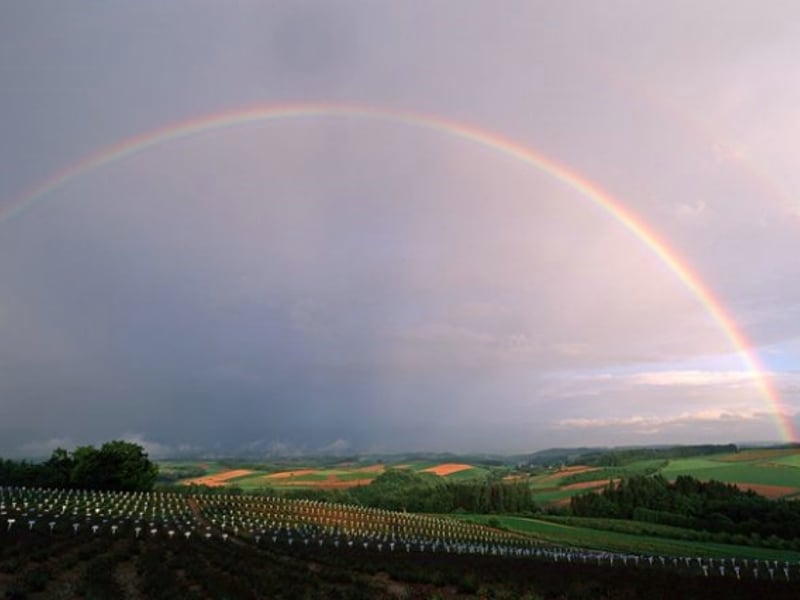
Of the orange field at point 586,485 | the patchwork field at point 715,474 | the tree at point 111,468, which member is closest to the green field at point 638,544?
the patchwork field at point 715,474

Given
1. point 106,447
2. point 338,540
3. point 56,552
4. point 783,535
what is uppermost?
point 106,447

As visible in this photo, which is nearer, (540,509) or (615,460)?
(540,509)

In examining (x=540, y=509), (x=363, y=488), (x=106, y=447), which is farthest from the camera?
(x=363, y=488)

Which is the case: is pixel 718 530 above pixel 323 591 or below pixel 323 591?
below

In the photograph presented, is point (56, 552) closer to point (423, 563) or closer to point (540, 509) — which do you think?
point (423, 563)

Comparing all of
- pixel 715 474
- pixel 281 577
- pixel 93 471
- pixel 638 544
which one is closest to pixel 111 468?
pixel 93 471

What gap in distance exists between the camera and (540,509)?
375 feet

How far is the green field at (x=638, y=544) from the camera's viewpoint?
59.4m

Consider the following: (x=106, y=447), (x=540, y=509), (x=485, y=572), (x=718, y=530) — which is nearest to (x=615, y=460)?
(x=540, y=509)

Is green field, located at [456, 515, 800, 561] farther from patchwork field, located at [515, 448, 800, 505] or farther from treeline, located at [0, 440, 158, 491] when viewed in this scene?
treeline, located at [0, 440, 158, 491]

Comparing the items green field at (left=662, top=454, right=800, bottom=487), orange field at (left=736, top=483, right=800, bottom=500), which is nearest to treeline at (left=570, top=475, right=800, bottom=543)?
orange field at (left=736, top=483, right=800, bottom=500)

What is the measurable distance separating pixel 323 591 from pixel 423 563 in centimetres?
989

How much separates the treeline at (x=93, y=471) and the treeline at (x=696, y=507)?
264 feet

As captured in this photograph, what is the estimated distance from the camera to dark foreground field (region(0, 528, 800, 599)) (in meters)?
17.5
